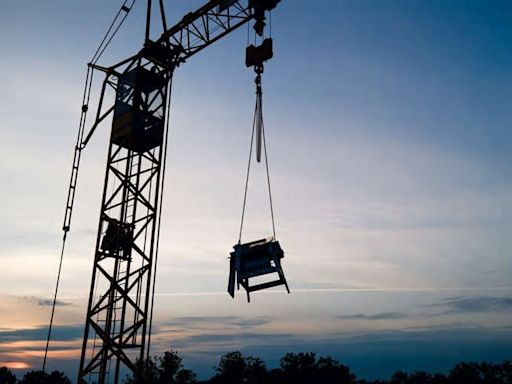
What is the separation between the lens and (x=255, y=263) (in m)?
9.43

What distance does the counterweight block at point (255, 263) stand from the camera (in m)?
9.27

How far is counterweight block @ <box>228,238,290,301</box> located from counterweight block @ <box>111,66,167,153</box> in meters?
→ 6.18

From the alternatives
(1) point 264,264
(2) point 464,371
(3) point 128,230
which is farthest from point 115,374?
(2) point 464,371

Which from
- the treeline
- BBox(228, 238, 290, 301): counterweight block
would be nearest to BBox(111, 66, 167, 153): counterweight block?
BBox(228, 238, 290, 301): counterweight block

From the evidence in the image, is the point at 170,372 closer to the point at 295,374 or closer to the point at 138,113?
the point at 295,374

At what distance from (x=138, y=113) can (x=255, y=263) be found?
732cm

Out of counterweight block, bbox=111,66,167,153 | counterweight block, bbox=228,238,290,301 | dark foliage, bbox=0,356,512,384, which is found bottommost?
dark foliage, bbox=0,356,512,384

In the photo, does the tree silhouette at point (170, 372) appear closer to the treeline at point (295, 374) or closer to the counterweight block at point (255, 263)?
the treeline at point (295, 374)

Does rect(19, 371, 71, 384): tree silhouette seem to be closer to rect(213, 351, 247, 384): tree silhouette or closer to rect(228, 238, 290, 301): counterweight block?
rect(213, 351, 247, 384): tree silhouette

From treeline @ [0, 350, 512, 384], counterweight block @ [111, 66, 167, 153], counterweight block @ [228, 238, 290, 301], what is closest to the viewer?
counterweight block @ [228, 238, 290, 301]

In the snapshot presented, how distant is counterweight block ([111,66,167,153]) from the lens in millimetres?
13711

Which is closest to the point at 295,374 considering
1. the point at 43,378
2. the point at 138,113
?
the point at 43,378

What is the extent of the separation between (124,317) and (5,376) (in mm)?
82401

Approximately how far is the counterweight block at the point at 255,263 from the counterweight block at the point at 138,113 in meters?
6.18
